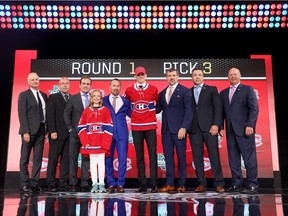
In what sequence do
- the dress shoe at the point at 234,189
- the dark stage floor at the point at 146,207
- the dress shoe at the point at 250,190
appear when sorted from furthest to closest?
the dress shoe at the point at 234,189 → the dress shoe at the point at 250,190 → the dark stage floor at the point at 146,207

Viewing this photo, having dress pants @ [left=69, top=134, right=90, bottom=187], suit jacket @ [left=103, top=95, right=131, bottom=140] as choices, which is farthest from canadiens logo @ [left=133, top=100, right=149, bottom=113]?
dress pants @ [left=69, top=134, right=90, bottom=187]

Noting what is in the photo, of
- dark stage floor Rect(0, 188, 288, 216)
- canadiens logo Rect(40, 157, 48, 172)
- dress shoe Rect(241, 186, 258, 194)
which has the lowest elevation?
dark stage floor Rect(0, 188, 288, 216)

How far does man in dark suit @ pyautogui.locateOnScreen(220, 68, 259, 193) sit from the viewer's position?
3.87 m

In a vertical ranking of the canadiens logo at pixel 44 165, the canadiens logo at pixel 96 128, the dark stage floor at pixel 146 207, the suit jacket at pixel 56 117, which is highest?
the suit jacket at pixel 56 117

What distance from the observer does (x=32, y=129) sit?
411 centimetres

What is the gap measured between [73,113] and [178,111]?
1.32m

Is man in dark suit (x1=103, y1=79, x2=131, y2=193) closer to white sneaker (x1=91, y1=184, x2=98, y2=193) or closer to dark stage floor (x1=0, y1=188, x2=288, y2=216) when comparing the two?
white sneaker (x1=91, y1=184, x2=98, y2=193)

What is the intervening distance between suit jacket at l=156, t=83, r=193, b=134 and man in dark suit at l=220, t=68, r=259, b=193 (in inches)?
19.8

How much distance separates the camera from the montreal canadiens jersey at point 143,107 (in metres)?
3.86

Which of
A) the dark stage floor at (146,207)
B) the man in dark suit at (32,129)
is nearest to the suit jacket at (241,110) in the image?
the dark stage floor at (146,207)

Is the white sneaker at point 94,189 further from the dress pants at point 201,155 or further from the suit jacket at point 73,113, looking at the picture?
the dress pants at point 201,155

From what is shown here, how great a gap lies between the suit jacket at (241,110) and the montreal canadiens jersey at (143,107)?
0.90 m

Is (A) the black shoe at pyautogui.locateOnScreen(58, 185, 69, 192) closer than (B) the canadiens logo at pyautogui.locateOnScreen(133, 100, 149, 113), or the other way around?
(B) the canadiens logo at pyautogui.locateOnScreen(133, 100, 149, 113)

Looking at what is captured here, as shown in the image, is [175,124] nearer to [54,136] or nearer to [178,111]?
[178,111]
